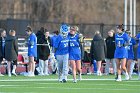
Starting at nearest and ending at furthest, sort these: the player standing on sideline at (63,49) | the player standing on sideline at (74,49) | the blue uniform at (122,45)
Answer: the player standing on sideline at (63,49)
the player standing on sideline at (74,49)
the blue uniform at (122,45)

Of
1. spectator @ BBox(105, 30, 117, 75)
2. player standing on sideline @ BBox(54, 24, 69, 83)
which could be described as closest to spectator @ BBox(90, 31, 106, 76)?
spectator @ BBox(105, 30, 117, 75)

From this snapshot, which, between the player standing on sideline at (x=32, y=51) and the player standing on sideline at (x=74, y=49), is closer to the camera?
the player standing on sideline at (x=74, y=49)

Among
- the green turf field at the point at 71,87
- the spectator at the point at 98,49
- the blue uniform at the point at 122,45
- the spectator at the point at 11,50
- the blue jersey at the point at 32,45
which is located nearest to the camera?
the green turf field at the point at 71,87

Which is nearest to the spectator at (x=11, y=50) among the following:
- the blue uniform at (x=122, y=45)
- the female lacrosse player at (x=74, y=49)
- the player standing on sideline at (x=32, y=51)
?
the player standing on sideline at (x=32, y=51)

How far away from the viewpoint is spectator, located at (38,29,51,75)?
40.3m

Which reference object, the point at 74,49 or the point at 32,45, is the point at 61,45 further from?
the point at 32,45

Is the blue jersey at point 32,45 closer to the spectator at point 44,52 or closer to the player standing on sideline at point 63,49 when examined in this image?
the spectator at point 44,52

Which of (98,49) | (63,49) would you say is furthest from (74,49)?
(98,49)

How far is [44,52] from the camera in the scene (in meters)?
40.7

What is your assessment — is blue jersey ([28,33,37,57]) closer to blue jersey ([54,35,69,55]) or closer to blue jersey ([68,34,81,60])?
blue jersey ([68,34,81,60])

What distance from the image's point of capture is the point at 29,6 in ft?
237

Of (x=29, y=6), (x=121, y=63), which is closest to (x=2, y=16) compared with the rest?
(x=29, y=6)

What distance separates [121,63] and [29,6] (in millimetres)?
39720

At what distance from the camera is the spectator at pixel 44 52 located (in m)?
40.3
